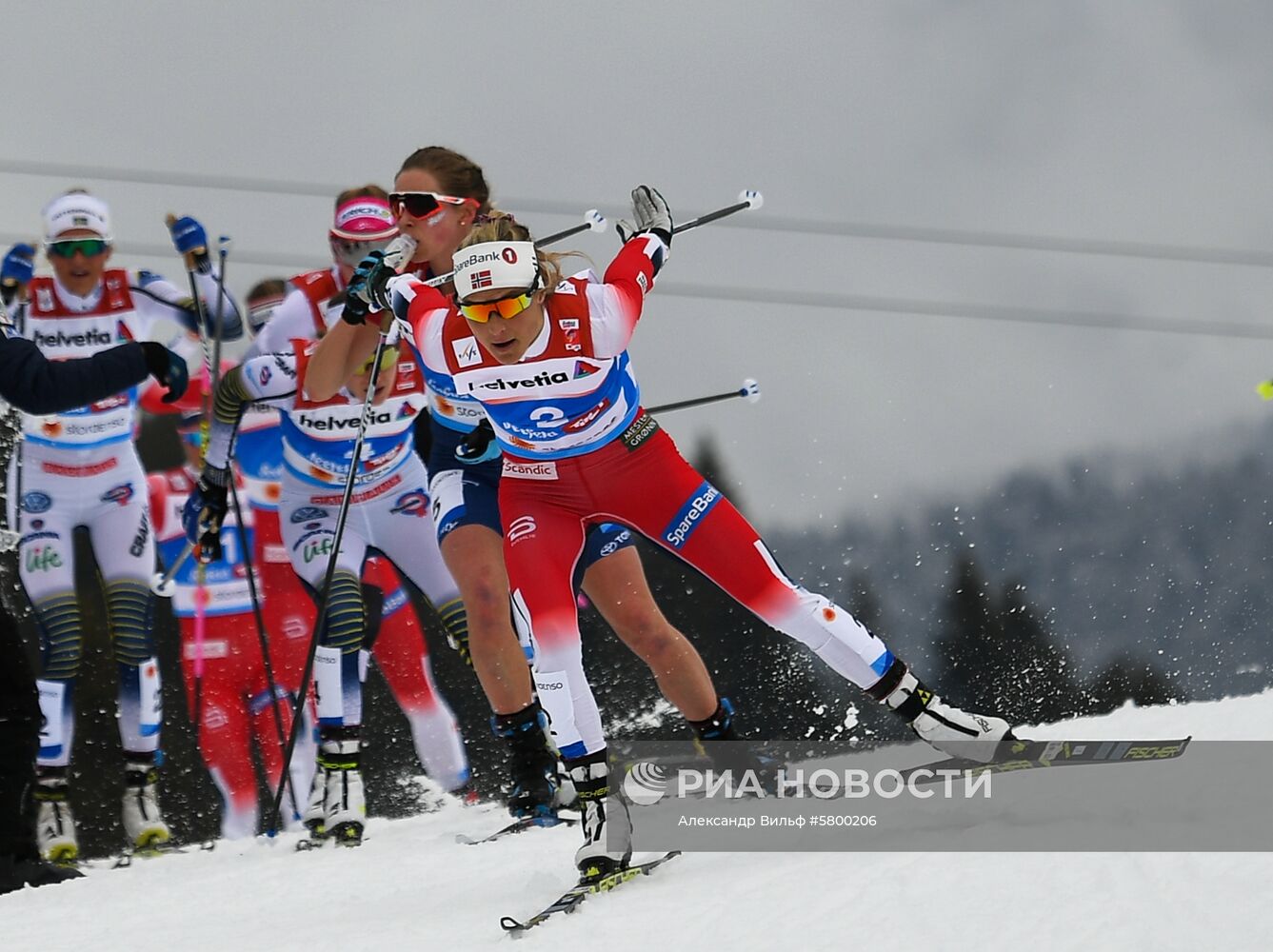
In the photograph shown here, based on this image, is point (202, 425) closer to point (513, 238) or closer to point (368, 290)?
point (368, 290)

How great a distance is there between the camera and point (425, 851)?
17.5ft

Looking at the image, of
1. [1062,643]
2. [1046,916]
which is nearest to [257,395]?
[1046,916]

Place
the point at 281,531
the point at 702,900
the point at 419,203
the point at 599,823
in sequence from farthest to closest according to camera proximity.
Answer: the point at 281,531
the point at 419,203
the point at 599,823
the point at 702,900

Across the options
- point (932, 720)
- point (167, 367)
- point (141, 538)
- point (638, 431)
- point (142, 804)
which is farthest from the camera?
point (141, 538)

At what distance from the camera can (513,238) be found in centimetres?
423

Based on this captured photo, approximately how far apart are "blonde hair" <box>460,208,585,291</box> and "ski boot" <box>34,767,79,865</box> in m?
2.90

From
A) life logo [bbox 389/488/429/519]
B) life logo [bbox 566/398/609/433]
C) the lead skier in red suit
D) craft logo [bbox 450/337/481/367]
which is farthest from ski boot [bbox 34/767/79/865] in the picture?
life logo [bbox 566/398/609/433]

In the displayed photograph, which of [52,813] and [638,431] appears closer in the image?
[638,431]

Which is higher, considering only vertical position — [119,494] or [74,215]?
[74,215]

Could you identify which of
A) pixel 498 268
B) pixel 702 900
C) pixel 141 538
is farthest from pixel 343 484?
pixel 702 900

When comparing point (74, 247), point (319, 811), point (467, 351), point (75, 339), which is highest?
point (74, 247)

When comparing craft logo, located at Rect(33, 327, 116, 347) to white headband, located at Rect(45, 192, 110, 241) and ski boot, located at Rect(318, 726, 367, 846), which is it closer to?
white headband, located at Rect(45, 192, 110, 241)

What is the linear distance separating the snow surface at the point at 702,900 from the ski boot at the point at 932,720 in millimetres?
584

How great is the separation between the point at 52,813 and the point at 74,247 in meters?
2.24
